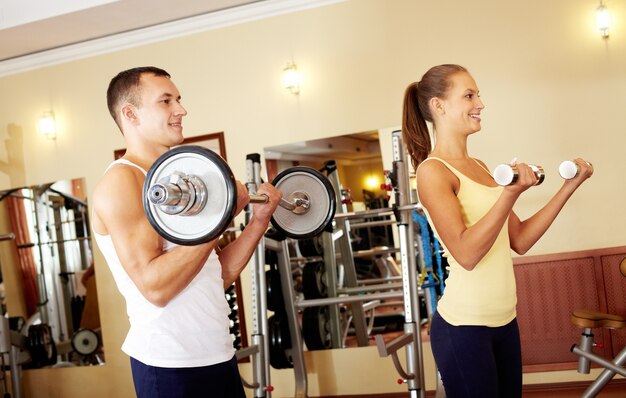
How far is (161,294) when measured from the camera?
1.55 metres

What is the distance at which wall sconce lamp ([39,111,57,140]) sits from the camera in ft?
17.1

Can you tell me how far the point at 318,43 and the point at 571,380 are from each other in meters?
2.56

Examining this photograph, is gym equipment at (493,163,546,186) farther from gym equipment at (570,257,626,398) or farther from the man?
gym equipment at (570,257,626,398)

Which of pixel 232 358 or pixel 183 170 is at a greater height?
pixel 183 170

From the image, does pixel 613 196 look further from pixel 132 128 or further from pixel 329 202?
pixel 132 128

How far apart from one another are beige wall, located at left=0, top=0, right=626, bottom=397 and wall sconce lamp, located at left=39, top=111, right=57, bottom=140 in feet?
0.19

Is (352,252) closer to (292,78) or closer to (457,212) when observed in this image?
(292,78)

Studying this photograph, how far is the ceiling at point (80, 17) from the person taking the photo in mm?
4484

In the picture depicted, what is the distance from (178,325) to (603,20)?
3.43 meters

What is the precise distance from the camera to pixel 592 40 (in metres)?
4.16

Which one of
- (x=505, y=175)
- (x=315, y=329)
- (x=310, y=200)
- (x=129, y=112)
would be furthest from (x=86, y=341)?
(x=505, y=175)

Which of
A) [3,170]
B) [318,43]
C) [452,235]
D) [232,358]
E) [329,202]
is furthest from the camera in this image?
[3,170]

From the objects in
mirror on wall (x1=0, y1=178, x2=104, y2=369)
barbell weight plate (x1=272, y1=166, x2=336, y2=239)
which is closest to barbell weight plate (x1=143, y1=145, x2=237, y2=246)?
barbell weight plate (x1=272, y1=166, x2=336, y2=239)

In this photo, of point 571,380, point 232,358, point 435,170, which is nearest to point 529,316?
point 571,380
